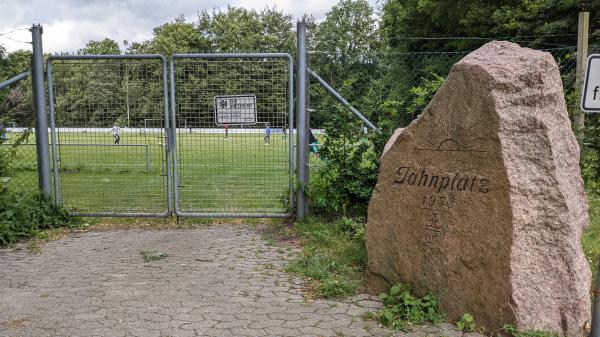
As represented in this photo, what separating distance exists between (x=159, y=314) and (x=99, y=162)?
18.0 feet

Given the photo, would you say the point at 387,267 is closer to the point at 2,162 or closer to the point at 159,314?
the point at 159,314

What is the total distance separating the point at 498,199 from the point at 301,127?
345 cm

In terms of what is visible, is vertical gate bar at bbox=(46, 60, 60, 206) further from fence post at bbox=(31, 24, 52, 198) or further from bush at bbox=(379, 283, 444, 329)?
bush at bbox=(379, 283, 444, 329)

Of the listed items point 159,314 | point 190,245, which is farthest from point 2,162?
point 159,314

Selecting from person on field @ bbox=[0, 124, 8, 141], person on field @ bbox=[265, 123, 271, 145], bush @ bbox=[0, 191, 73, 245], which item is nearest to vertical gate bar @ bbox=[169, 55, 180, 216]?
person on field @ bbox=[265, 123, 271, 145]

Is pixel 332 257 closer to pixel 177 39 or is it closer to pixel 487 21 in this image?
pixel 487 21

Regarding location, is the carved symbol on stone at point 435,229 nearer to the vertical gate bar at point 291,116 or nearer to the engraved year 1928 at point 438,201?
the engraved year 1928 at point 438,201

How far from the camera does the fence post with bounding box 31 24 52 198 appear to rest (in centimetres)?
668

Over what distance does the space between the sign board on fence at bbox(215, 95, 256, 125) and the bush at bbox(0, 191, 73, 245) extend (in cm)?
264

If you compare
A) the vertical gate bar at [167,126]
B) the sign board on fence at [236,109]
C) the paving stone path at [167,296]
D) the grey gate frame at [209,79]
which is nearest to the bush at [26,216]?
the paving stone path at [167,296]

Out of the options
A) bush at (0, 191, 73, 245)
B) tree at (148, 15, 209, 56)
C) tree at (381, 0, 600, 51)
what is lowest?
bush at (0, 191, 73, 245)

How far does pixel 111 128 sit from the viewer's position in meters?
7.11

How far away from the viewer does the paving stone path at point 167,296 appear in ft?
12.3

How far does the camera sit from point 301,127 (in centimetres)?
664
